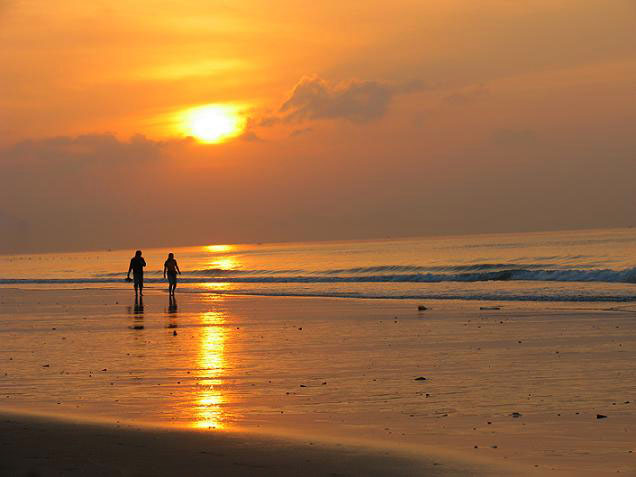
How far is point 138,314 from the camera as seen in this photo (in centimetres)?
2738

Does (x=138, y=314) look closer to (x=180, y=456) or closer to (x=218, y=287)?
(x=180, y=456)

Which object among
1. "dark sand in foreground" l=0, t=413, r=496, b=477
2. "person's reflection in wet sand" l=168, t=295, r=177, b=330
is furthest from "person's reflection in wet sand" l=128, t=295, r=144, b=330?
"dark sand in foreground" l=0, t=413, r=496, b=477

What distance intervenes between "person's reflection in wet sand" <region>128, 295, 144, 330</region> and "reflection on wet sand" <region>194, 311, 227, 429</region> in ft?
5.71

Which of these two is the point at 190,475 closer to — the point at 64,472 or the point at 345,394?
the point at 64,472

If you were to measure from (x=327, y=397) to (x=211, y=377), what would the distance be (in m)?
2.48

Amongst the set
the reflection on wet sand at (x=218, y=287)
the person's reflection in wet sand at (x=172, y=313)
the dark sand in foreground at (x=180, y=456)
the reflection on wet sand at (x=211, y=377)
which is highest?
the reflection on wet sand at (x=218, y=287)

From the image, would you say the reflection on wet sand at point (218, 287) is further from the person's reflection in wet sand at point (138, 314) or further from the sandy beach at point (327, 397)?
the sandy beach at point (327, 397)

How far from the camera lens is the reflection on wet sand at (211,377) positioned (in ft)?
32.9

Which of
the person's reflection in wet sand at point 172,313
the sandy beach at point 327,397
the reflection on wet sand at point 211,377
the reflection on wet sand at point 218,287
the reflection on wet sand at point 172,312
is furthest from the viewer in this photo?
the reflection on wet sand at point 218,287

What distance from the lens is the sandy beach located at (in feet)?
26.5

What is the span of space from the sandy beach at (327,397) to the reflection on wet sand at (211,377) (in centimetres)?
3

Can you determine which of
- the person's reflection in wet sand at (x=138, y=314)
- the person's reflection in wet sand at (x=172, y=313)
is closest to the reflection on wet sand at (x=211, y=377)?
the person's reflection in wet sand at (x=172, y=313)

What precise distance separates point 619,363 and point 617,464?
6.44 meters

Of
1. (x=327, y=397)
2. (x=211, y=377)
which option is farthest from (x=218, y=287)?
(x=327, y=397)
